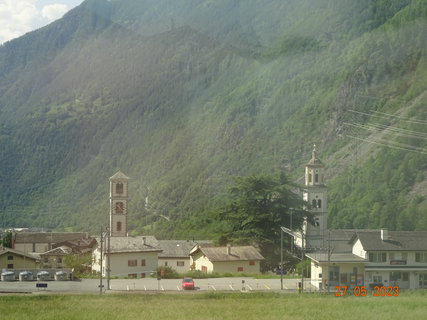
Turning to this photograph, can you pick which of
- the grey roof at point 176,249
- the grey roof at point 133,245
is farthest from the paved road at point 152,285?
the grey roof at point 176,249

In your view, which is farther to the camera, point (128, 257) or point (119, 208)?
point (119, 208)

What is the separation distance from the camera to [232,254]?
2731 inches

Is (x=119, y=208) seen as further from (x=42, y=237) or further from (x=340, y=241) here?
(x=340, y=241)

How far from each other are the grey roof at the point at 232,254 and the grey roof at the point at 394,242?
1144 centimetres

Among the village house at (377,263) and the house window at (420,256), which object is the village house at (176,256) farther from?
the house window at (420,256)

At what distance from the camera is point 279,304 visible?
43562 mm

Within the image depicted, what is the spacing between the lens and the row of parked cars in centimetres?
6066

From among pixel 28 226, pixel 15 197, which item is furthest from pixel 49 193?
pixel 28 226

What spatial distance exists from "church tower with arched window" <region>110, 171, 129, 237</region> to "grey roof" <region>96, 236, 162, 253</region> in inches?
698

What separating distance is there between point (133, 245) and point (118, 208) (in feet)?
66.0

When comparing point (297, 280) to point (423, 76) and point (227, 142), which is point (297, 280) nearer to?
point (423, 76)

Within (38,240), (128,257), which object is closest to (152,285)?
(128,257)

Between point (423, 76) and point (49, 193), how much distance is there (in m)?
94.0

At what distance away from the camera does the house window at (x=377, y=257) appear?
5869 cm
